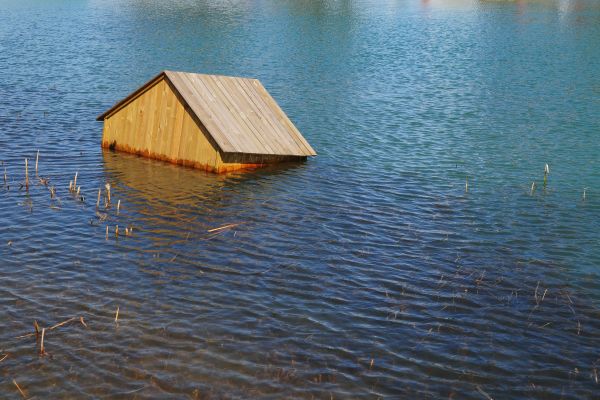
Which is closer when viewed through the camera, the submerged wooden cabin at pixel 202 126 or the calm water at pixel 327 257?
the calm water at pixel 327 257

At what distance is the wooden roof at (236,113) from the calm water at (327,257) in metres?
0.93

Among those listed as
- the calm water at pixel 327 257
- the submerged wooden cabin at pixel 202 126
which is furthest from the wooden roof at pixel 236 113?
the calm water at pixel 327 257

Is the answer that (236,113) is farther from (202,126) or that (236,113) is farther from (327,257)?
(327,257)

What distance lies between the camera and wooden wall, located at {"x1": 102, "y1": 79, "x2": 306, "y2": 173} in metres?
20.2

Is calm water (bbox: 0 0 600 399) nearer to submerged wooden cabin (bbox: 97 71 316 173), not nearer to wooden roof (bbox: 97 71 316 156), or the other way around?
submerged wooden cabin (bbox: 97 71 316 173)

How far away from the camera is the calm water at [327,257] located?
10.4 meters

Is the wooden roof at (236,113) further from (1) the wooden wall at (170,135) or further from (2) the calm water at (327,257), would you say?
(2) the calm water at (327,257)

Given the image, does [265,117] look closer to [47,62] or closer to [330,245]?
[330,245]

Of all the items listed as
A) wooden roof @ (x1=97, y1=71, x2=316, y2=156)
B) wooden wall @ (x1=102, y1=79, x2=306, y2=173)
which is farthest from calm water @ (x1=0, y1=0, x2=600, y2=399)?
wooden roof @ (x1=97, y1=71, x2=316, y2=156)

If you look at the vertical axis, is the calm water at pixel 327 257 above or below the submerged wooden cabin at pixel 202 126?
below

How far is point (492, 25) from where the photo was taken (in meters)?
67.3

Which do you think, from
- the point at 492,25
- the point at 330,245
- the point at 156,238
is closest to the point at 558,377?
the point at 330,245

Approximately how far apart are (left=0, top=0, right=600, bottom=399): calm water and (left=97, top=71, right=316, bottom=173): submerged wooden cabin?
23.4 inches

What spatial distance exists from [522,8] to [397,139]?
6452cm
